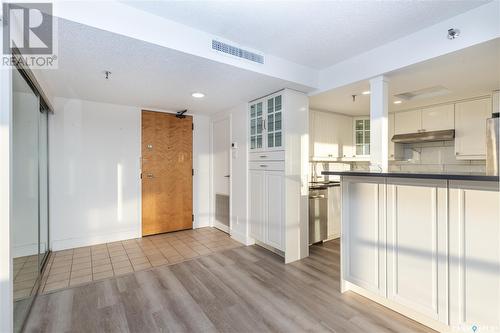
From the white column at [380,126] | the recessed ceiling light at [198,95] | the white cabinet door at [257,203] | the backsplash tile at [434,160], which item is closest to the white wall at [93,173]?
the recessed ceiling light at [198,95]

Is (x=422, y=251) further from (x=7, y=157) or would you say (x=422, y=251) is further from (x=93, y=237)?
(x=93, y=237)

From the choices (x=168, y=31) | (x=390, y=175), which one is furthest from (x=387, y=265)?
(x=168, y=31)

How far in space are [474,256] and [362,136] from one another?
3.68 metres

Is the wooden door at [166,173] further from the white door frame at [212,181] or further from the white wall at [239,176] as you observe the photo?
the white wall at [239,176]

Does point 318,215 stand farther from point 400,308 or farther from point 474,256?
point 474,256

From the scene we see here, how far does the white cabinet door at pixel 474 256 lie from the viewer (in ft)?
4.77

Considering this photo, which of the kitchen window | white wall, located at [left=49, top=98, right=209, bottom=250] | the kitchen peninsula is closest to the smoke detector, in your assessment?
the kitchen peninsula

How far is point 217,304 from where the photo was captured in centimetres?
214

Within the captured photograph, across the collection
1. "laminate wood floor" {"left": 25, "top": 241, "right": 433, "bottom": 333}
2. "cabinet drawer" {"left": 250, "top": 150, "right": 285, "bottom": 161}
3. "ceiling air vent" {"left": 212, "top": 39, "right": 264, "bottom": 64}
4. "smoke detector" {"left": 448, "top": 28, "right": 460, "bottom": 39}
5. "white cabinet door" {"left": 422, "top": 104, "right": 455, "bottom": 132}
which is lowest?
"laminate wood floor" {"left": 25, "top": 241, "right": 433, "bottom": 333}

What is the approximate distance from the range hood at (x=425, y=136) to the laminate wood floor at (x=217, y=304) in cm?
270

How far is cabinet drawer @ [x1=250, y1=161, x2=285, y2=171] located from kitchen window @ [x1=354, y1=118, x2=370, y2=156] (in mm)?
2468

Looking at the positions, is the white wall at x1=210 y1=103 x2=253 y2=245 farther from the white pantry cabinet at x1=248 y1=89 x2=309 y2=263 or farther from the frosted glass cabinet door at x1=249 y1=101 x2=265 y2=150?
the white pantry cabinet at x1=248 y1=89 x2=309 y2=263

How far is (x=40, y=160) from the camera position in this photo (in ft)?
9.50

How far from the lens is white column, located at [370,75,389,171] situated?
8.27 feet
